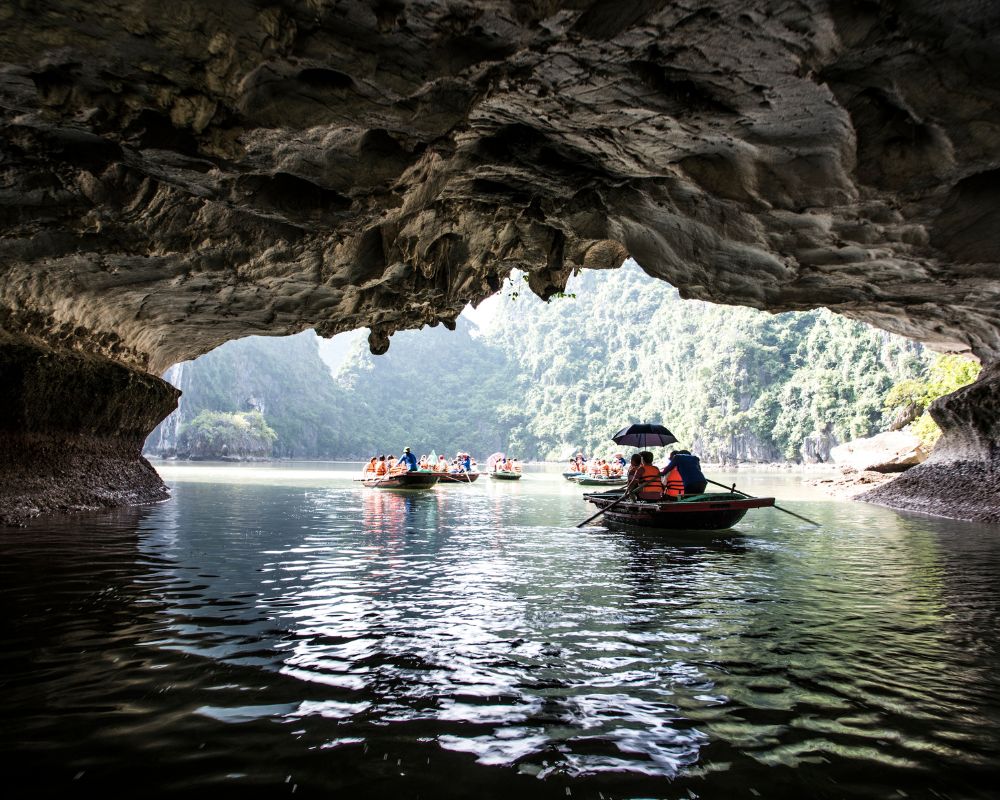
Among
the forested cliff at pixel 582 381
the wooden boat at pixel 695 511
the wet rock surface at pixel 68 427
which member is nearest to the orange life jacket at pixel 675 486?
the wooden boat at pixel 695 511

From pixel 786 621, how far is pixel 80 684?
513 cm

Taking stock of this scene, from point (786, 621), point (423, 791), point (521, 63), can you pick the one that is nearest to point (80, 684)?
point (423, 791)

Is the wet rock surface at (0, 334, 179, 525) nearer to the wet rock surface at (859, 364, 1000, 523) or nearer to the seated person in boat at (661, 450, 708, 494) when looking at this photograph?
the seated person in boat at (661, 450, 708, 494)

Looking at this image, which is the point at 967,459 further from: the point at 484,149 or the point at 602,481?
the point at 602,481

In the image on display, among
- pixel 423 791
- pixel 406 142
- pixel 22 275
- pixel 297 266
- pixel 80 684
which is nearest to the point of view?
pixel 423 791

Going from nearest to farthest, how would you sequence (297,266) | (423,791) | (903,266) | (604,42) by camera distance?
(423,791) → (604,42) → (903,266) → (297,266)

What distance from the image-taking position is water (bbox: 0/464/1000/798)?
282 cm

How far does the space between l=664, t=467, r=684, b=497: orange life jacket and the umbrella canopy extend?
5.84 ft

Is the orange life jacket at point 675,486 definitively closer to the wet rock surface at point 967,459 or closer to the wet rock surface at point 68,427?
the wet rock surface at point 967,459

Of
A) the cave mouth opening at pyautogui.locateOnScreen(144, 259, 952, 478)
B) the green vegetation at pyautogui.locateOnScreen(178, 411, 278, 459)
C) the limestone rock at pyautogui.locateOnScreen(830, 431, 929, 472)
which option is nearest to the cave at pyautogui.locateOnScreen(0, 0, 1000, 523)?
the limestone rock at pyautogui.locateOnScreen(830, 431, 929, 472)

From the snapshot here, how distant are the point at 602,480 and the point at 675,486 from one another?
14629mm

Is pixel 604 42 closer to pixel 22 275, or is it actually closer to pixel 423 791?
pixel 423 791

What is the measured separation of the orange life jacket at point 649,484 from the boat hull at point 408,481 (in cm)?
1037

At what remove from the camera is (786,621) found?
5.48 m
